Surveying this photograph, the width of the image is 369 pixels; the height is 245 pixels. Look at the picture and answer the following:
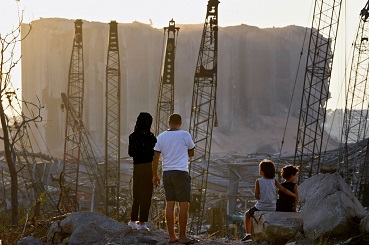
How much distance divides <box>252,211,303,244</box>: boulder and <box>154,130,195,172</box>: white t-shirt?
3.87 ft

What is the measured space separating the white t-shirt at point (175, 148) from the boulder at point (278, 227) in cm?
118

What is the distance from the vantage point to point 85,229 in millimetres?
8203

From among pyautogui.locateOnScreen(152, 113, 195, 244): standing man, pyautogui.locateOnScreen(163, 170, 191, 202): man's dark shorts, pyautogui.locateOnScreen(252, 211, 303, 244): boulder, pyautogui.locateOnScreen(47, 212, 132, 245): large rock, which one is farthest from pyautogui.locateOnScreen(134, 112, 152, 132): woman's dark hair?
pyautogui.locateOnScreen(252, 211, 303, 244): boulder

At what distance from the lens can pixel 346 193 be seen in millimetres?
7461

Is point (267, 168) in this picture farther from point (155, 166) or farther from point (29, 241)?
point (29, 241)

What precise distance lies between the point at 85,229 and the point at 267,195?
230 cm

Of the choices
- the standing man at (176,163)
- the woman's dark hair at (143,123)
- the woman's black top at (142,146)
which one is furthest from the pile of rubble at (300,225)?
the woman's dark hair at (143,123)

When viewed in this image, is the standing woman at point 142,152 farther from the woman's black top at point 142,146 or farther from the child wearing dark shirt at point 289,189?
the child wearing dark shirt at point 289,189

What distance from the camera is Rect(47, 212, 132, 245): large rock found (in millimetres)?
8172

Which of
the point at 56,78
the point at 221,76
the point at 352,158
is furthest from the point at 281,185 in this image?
the point at 221,76

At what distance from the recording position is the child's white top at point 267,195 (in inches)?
332

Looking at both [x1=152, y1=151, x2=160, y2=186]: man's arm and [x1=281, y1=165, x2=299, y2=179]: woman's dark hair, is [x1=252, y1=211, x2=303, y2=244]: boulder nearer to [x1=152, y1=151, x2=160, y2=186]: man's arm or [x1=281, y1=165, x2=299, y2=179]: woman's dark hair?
[x1=281, y1=165, x2=299, y2=179]: woman's dark hair

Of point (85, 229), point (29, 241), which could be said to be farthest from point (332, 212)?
point (29, 241)

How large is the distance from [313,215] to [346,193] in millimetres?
463
